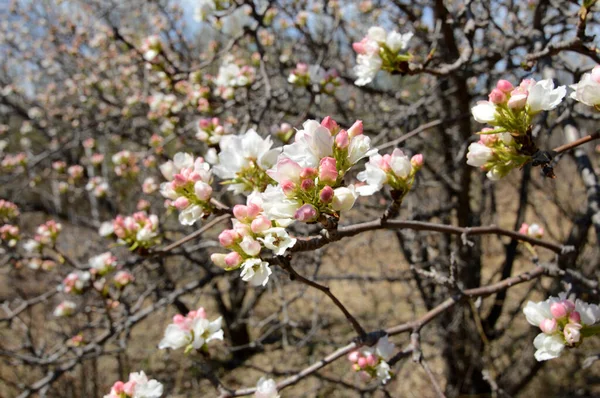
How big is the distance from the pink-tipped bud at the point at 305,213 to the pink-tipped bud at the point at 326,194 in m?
0.03

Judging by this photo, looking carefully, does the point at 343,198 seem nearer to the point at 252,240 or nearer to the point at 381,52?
the point at 252,240

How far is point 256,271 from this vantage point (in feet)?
3.61

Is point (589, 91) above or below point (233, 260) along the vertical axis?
A: above

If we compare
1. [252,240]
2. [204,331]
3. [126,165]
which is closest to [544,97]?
[252,240]

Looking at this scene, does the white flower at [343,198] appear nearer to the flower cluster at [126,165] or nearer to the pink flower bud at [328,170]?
the pink flower bud at [328,170]

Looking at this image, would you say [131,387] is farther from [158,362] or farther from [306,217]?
[158,362]

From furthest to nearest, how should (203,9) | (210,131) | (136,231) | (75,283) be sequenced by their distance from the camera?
(203,9) < (75,283) < (210,131) < (136,231)

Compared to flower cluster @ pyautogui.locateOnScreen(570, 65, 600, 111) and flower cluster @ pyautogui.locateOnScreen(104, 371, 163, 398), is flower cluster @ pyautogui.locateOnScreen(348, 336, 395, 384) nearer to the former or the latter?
flower cluster @ pyautogui.locateOnScreen(104, 371, 163, 398)

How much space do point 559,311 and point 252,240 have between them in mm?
850

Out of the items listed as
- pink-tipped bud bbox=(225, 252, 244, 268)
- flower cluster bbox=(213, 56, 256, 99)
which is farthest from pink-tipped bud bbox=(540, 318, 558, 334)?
flower cluster bbox=(213, 56, 256, 99)

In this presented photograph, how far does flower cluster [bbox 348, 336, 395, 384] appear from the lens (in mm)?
1474

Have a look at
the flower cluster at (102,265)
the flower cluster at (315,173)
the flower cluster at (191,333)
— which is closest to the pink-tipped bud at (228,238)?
the flower cluster at (315,173)

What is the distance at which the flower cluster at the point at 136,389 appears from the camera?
1.46m

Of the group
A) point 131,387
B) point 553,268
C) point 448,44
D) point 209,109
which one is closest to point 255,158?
point 131,387
